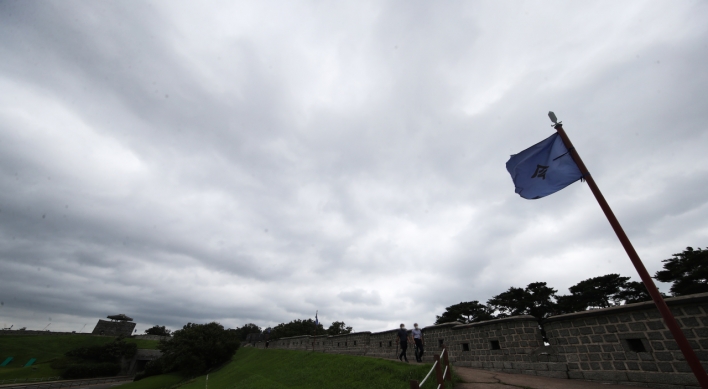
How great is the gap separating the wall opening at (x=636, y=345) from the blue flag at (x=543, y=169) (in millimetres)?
4035

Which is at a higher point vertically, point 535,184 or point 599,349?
point 535,184

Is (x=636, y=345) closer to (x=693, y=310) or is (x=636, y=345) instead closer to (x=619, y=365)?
(x=619, y=365)

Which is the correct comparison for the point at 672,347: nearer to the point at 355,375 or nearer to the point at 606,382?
the point at 606,382

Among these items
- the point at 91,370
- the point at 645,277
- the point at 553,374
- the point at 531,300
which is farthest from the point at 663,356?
the point at 91,370

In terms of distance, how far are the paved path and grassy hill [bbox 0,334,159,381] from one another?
54611mm

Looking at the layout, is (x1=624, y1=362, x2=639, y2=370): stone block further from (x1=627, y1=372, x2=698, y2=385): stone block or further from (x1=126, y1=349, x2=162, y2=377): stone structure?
(x1=126, y1=349, x2=162, y2=377): stone structure

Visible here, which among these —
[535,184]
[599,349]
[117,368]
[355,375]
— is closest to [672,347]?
[599,349]

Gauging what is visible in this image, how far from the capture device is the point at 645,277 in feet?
14.5

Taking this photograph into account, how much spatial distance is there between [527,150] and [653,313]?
14.5 feet

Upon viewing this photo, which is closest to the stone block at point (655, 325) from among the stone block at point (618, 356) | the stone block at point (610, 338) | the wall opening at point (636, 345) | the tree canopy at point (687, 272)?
the wall opening at point (636, 345)

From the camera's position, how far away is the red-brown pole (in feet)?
12.6

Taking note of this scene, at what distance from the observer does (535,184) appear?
6238 millimetres

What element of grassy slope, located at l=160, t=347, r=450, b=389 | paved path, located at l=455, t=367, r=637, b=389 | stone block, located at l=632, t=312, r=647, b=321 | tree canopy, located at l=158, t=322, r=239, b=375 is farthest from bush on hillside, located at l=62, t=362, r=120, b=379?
stone block, located at l=632, t=312, r=647, b=321

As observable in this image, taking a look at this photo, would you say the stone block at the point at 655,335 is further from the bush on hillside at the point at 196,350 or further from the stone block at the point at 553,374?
the bush on hillside at the point at 196,350
